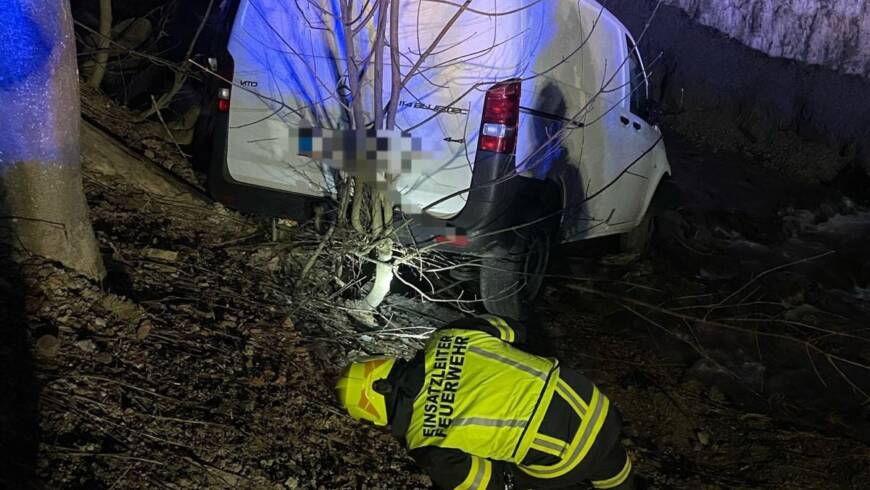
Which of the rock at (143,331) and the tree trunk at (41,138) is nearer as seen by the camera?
the tree trunk at (41,138)

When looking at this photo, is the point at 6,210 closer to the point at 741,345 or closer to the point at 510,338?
the point at 510,338

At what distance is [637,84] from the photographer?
504 centimetres

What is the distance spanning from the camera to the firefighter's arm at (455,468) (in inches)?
87.5

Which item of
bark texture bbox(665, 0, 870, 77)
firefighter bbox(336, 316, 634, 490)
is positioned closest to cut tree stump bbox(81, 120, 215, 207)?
firefighter bbox(336, 316, 634, 490)

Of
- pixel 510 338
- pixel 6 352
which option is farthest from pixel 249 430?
pixel 510 338

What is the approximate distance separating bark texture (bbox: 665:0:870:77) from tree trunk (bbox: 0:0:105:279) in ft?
47.0

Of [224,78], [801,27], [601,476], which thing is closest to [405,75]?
[224,78]

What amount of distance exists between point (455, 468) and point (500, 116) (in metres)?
1.79

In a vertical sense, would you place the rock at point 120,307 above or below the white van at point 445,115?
below

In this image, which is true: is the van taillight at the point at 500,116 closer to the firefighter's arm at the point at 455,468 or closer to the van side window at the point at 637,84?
the firefighter's arm at the point at 455,468

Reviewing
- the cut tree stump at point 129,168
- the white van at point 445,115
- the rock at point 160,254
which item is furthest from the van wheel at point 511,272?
the cut tree stump at point 129,168

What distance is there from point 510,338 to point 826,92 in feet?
42.7

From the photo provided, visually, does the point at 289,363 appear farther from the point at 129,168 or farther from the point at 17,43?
the point at 129,168

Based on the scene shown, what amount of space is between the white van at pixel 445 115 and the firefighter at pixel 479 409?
1.10 m
